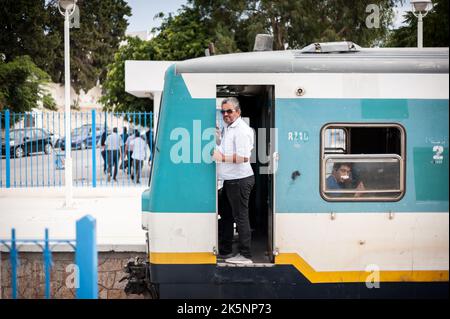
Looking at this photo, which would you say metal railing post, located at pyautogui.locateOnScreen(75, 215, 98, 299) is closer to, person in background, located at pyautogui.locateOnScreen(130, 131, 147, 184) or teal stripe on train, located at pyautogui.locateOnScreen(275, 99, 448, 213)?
teal stripe on train, located at pyautogui.locateOnScreen(275, 99, 448, 213)

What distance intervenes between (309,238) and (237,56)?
2.02 m

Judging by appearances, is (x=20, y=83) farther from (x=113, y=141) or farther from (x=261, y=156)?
(x=261, y=156)

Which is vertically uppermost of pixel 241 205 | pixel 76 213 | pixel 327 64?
pixel 327 64

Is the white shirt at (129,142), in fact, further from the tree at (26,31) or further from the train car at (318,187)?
the train car at (318,187)

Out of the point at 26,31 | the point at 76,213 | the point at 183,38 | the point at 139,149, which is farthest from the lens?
the point at 183,38

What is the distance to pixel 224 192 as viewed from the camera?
6328 millimetres

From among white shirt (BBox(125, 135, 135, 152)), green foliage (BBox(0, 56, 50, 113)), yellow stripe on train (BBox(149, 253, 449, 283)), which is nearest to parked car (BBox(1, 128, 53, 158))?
white shirt (BBox(125, 135, 135, 152))

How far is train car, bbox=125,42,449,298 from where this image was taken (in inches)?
225

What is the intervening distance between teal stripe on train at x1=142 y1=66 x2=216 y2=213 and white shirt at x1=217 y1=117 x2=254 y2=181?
0.65 feet

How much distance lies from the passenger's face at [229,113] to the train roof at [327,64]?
37 cm

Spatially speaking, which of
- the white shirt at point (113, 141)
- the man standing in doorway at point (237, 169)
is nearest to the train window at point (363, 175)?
the man standing in doorway at point (237, 169)

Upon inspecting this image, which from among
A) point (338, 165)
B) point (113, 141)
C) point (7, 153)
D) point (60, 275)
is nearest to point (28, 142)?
point (7, 153)

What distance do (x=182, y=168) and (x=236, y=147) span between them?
0.59 m

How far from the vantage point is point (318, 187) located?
573 cm
